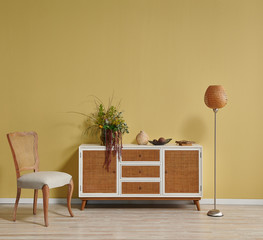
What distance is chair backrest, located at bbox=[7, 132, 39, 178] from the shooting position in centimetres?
383

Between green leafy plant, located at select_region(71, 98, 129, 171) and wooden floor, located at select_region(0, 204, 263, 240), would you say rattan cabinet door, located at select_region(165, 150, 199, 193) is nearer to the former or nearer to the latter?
wooden floor, located at select_region(0, 204, 263, 240)

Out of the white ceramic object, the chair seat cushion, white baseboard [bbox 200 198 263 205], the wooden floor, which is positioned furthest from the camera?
white baseboard [bbox 200 198 263 205]

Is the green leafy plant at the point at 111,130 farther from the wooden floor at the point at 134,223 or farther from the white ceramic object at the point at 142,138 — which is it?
the wooden floor at the point at 134,223

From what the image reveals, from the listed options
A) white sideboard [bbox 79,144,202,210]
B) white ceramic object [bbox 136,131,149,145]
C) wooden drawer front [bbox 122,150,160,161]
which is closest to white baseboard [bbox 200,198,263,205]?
white sideboard [bbox 79,144,202,210]

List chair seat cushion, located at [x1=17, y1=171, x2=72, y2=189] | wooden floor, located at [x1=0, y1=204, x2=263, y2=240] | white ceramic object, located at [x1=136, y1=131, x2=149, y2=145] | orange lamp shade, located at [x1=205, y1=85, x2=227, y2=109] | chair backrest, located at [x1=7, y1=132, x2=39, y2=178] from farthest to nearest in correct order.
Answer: white ceramic object, located at [x1=136, y1=131, x2=149, y2=145] → orange lamp shade, located at [x1=205, y1=85, x2=227, y2=109] → chair backrest, located at [x1=7, y1=132, x2=39, y2=178] → chair seat cushion, located at [x1=17, y1=171, x2=72, y2=189] → wooden floor, located at [x1=0, y1=204, x2=263, y2=240]

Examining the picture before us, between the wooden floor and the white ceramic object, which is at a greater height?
the white ceramic object

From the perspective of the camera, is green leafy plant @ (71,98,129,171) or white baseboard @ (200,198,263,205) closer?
green leafy plant @ (71,98,129,171)

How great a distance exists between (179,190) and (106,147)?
0.96 meters

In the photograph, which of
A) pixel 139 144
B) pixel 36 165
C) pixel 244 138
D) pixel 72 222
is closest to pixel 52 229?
pixel 72 222

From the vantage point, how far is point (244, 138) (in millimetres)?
4504

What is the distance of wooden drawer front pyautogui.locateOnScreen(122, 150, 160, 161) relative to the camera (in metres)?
4.13

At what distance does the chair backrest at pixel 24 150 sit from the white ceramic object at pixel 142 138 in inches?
46.4

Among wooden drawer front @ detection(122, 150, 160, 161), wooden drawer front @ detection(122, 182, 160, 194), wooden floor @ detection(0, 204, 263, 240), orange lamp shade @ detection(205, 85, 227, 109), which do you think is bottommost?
wooden floor @ detection(0, 204, 263, 240)

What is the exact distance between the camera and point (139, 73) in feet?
14.9
